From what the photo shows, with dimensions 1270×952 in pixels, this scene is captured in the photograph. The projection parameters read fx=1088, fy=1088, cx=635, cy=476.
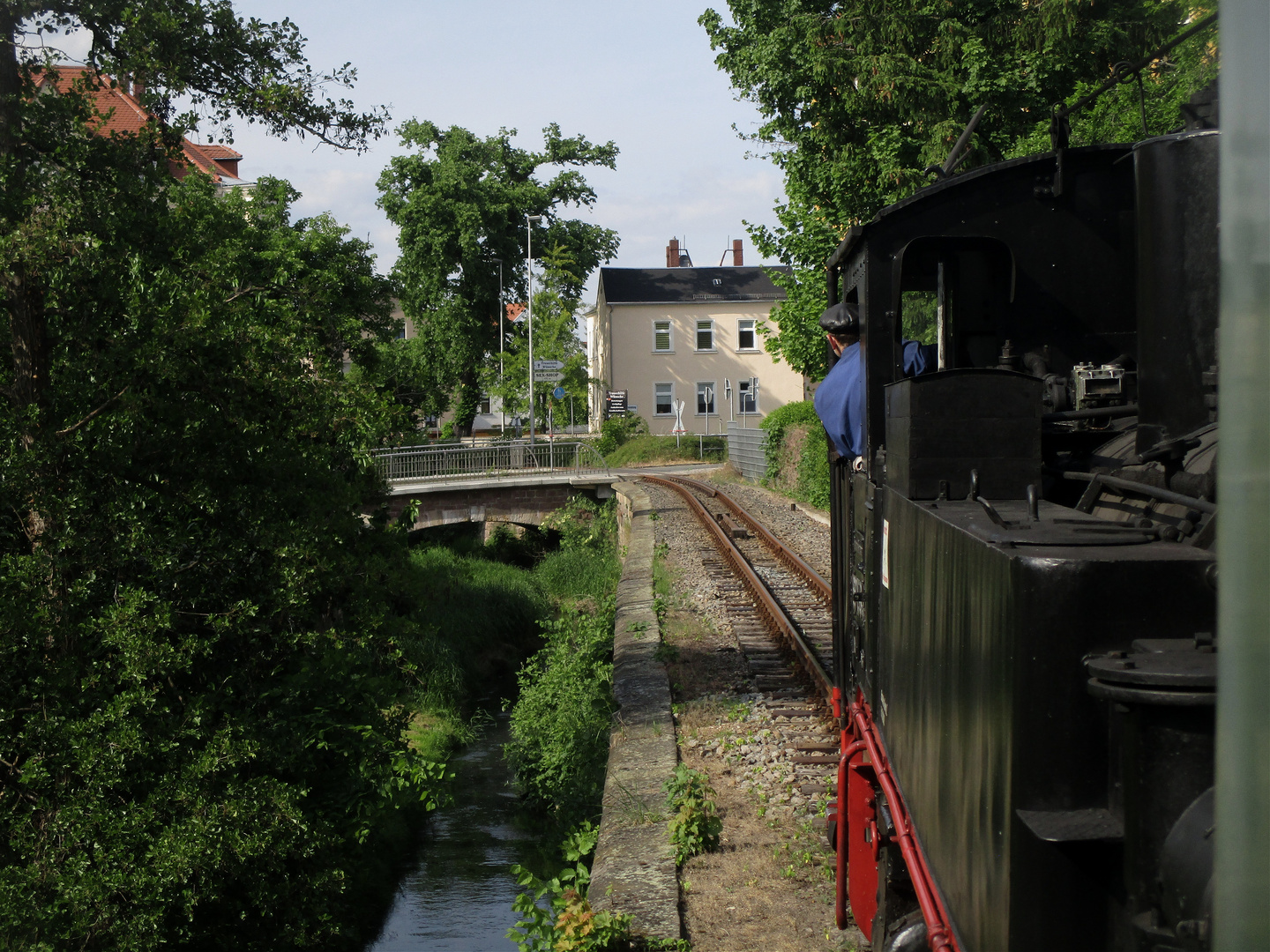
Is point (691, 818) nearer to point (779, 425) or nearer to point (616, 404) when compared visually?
point (779, 425)

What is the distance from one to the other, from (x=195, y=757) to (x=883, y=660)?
6.19 metres

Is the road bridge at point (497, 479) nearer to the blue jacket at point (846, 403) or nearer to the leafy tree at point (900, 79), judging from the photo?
the leafy tree at point (900, 79)

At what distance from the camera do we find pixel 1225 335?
3.23 ft

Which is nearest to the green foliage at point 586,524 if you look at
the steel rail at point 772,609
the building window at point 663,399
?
the steel rail at point 772,609

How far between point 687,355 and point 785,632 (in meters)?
42.5

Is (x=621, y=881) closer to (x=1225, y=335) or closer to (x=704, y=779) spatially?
(x=704, y=779)

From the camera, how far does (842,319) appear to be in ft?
14.6

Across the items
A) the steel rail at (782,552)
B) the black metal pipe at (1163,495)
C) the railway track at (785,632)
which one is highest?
the black metal pipe at (1163,495)

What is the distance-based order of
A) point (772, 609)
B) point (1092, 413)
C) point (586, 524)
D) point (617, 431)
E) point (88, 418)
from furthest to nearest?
point (617, 431) → point (586, 524) → point (772, 609) → point (88, 418) → point (1092, 413)

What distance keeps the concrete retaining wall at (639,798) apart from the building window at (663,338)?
1620 inches

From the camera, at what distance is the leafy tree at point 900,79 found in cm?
1590

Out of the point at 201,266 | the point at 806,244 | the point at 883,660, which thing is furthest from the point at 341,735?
the point at 806,244

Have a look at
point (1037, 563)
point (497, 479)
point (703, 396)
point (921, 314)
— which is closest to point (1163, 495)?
point (1037, 563)

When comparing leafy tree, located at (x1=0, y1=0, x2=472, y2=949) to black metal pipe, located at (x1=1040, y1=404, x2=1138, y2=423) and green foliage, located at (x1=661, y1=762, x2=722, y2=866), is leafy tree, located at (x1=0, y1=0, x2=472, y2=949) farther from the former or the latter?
black metal pipe, located at (x1=1040, y1=404, x2=1138, y2=423)
